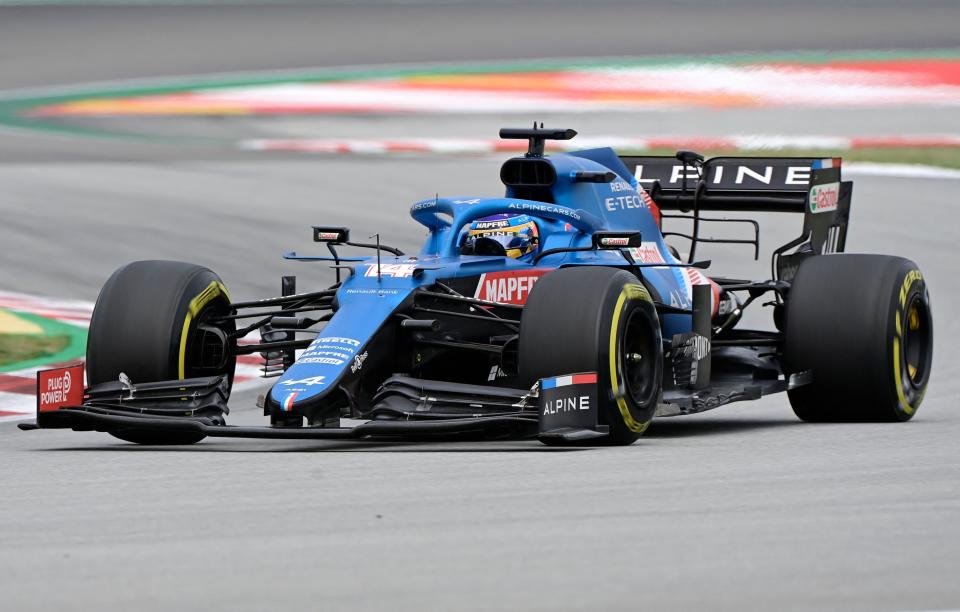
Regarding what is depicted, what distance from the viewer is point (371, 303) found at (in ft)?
31.7

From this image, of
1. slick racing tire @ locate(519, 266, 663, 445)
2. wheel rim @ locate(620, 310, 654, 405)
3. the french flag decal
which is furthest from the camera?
wheel rim @ locate(620, 310, 654, 405)

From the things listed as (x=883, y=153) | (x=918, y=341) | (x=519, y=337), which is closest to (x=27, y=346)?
(x=519, y=337)

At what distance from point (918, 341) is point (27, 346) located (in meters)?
6.57

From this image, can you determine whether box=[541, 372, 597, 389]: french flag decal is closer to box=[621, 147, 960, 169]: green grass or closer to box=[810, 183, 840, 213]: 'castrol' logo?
box=[810, 183, 840, 213]: 'castrol' logo

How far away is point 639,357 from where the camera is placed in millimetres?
9812

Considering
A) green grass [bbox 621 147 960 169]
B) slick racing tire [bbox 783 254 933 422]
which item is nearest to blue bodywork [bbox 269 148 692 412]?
slick racing tire [bbox 783 254 933 422]

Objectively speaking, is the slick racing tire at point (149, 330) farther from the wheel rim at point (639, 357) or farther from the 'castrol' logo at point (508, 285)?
the wheel rim at point (639, 357)

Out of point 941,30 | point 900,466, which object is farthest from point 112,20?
point 900,466

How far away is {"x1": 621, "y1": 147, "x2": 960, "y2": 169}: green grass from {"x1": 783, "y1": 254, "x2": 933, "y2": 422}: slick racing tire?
14282 mm

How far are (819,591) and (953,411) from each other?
6.47 metres

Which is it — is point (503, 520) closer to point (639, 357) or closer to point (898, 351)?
point (639, 357)

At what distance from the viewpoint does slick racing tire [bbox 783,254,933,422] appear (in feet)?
35.5

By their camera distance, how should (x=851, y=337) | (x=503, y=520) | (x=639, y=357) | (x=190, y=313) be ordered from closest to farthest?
1. (x=503, y=520)
2. (x=639, y=357)
3. (x=190, y=313)
4. (x=851, y=337)

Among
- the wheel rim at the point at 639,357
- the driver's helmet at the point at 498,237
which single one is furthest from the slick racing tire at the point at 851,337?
the driver's helmet at the point at 498,237
